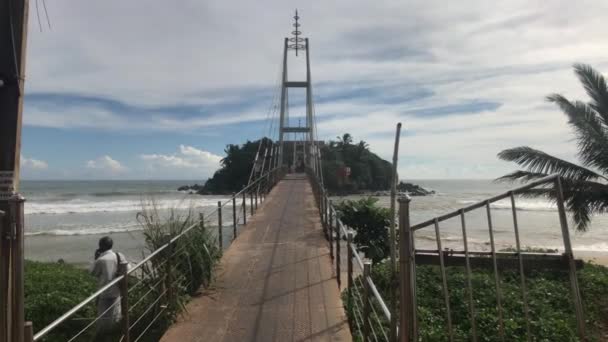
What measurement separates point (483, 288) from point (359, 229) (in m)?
3.92

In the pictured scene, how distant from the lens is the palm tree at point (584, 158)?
8.57 metres

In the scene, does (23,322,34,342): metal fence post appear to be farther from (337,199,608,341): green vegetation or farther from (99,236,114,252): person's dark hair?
(99,236,114,252): person's dark hair

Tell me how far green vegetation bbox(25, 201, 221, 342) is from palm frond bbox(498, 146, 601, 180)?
672cm

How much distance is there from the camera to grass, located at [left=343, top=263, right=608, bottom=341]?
20.3 feet

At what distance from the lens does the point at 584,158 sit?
8734mm

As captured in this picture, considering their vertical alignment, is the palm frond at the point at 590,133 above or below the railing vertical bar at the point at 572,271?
above

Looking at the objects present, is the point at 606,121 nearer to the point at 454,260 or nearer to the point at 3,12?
the point at 454,260

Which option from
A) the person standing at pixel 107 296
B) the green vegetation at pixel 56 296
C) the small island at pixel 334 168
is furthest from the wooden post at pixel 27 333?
the small island at pixel 334 168

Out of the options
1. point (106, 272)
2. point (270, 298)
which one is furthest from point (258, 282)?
A: point (106, 272)

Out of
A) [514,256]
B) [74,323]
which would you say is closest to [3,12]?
[514,256]

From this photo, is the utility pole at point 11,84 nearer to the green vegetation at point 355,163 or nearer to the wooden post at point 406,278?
the wooden post at point 406,278

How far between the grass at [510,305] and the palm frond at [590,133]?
8.72ft

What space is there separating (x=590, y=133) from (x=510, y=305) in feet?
13.1

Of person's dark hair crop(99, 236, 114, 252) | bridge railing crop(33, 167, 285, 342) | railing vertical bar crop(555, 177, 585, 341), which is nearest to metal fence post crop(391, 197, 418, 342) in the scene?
railing vertical bar crop(555, 177, 585, 341)
